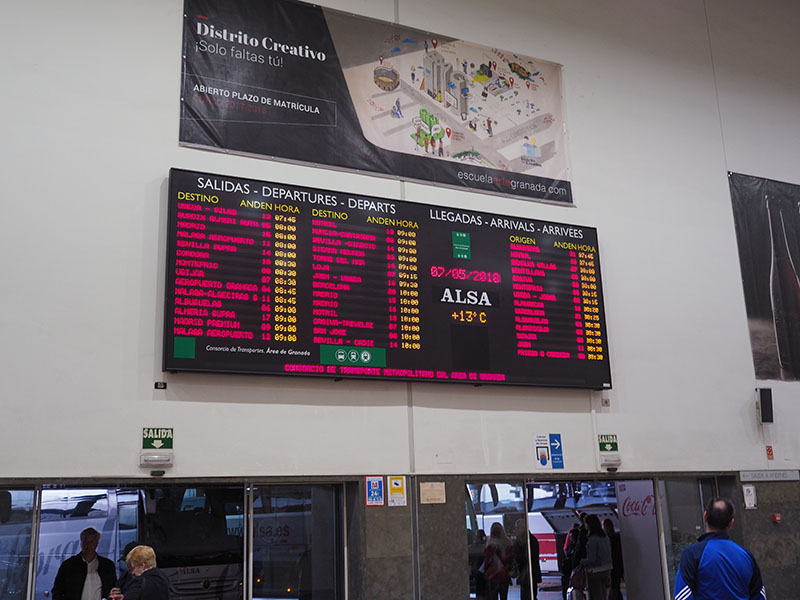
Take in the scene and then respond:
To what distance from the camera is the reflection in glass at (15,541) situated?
5375mm

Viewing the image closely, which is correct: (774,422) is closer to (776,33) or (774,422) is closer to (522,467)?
(522,467)

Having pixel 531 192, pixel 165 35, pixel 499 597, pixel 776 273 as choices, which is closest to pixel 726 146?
pixel 776 273

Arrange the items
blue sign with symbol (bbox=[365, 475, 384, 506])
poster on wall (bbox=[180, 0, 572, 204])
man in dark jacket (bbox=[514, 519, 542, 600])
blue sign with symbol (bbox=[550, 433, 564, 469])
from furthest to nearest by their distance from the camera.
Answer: blue sign with symbol (bbox=[550, 433, 564, 469])
man in dark jacket (bbox=[514, 519, 542, 600])
poster on wall (bbox=[180, 0, 572, 204])
blue sign with symbol (bbox=[365, 475, 384, 506])

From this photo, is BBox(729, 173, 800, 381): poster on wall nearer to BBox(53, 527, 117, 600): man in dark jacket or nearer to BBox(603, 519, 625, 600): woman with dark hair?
BBox(603, 519, 625, 600): woman with dark hair

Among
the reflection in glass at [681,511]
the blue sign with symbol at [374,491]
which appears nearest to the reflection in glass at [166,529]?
the blue sign with symbol at [374,491]

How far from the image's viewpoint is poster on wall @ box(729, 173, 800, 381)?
27.8 ft

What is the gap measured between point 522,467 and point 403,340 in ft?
5.10

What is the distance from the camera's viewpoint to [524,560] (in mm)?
7035

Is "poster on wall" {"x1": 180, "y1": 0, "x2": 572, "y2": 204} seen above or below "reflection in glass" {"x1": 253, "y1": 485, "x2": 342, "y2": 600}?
above

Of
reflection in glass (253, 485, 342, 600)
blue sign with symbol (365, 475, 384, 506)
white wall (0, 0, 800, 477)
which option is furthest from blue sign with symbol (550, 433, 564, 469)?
reflection in glass (253, 485, 342, 600)

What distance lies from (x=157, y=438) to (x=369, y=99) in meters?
3.45

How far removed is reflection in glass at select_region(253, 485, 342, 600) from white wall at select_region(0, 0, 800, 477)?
0.35 m

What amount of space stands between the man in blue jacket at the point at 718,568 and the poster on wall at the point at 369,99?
393 centimetres

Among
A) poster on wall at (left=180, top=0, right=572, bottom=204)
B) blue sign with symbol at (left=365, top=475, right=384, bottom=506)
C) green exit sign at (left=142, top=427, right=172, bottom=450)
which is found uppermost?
poster on wall at (left=180, top=0, right=572, bottom=204)
